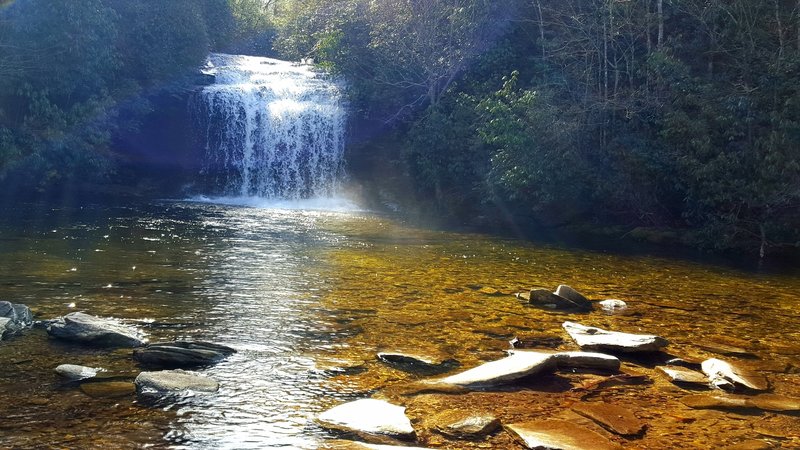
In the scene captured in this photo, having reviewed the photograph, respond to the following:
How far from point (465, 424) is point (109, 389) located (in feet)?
9.52

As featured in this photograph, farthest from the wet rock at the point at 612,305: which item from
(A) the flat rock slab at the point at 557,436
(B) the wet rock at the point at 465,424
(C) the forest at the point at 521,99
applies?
(C) the forest at the point at 521,99

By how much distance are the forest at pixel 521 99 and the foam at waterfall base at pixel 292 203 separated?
229 centimetres

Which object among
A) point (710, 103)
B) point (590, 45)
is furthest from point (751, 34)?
point (590, 45)

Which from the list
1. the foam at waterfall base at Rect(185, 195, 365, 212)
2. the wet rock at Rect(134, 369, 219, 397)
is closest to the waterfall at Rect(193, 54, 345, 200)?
the foam at waterfall base at Rect(185, 195, 365, 212)

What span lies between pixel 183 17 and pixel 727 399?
2929cm

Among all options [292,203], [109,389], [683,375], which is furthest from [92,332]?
[292,203]

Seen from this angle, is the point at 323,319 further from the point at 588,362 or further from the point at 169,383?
the point at 588,362

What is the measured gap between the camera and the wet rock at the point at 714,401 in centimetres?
606

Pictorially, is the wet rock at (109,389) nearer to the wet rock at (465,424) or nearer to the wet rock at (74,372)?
the wet rock at (74,372)

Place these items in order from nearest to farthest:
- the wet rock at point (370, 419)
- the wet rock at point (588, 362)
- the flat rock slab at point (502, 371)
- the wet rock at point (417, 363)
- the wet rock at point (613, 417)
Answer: the wet rock at point (370, 419) < the wet rock at point (613, 417) < the flat rock slab at point (502, 371) < the wet rock at point (417, 363) < the wet rock at point (588, 362)

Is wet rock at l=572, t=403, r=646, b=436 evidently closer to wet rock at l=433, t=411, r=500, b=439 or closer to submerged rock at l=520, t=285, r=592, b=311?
wet rock at l=433, t=411, r=500, b=439

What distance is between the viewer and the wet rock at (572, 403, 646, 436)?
18.0 feet

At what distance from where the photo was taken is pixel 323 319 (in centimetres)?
865

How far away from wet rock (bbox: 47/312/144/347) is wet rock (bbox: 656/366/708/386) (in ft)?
16.9
